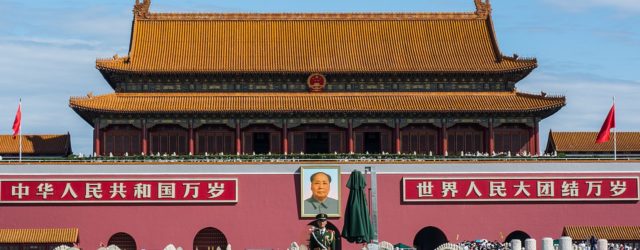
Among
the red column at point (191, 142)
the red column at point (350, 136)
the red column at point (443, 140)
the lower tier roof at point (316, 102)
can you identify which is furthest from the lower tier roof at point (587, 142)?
the red column at point (191, 142)

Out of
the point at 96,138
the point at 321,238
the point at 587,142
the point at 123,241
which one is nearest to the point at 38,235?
the point at 123,241

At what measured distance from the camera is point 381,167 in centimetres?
6756

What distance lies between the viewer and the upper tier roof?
73375 millimetres

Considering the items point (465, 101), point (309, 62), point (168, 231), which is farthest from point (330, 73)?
point (168, 231)

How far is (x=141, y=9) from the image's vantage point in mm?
76625

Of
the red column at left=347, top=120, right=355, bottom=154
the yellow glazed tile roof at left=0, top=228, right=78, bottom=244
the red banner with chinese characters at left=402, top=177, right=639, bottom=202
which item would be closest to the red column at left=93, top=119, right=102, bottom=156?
the yellow glazed tile roof at left=0, top=228, right=78, bottom=244

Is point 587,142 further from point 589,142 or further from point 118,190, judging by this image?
point 118,190

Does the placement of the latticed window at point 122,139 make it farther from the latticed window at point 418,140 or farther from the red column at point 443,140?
the red column at point 443,140

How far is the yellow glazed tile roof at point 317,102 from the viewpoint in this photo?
71000 mm

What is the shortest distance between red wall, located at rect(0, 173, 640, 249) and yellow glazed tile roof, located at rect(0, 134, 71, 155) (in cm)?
781

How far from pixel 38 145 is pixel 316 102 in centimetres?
1475

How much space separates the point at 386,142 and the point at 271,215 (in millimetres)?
8951

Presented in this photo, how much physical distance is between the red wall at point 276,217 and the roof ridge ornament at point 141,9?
13222mm

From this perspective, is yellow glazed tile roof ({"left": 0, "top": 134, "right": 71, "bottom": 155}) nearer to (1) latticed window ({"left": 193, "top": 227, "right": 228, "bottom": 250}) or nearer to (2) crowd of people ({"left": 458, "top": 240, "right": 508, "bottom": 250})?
(1) latticed window ({"left": 193, "top": 227, "right": 228, "bottom": 250})
